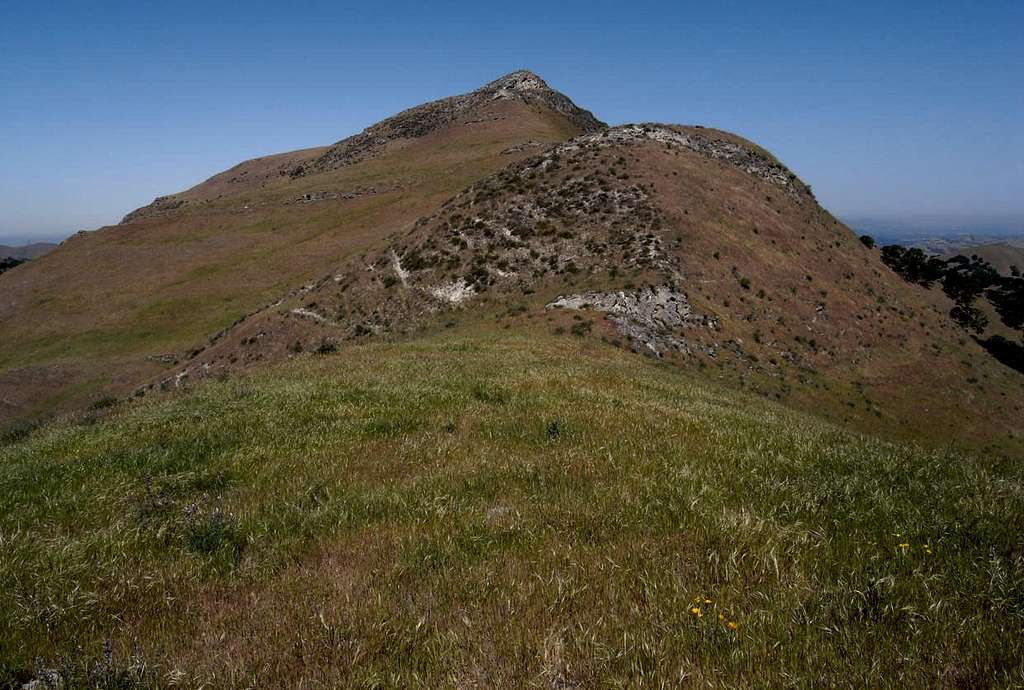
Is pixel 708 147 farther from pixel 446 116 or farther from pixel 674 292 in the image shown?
pixel 446 116

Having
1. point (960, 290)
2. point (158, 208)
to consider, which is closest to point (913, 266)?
point (960, 290)

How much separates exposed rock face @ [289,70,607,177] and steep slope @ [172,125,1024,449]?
72684 mm

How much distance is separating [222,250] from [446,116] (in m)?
62.2

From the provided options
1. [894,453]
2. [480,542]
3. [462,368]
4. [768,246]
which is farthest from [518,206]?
[480,542]

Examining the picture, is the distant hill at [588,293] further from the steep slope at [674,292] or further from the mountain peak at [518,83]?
the mountain peak at [518,83]

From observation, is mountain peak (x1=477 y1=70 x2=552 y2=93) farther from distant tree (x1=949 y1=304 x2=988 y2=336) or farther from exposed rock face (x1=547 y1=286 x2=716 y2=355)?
exposed rock face (x1=547 y1=286 x2=716 y2=355)

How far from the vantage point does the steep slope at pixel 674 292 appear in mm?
34594

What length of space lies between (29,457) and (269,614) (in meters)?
7.34

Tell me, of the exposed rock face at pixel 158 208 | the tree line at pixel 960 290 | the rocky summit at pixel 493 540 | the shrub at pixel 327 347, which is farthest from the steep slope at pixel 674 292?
the exposed rock face at pixel 158 208

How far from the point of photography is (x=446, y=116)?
407 ft

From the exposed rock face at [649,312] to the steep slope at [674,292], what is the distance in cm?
12

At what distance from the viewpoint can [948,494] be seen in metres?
6.93

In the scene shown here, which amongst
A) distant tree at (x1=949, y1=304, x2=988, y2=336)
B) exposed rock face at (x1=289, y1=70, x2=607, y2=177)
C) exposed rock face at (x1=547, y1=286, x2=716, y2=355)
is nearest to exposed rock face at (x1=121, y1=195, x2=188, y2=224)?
exposed rock face at (x1=289, y1=70, x2=607, y2=177)

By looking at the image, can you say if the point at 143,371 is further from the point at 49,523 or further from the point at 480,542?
the point at 480,542
